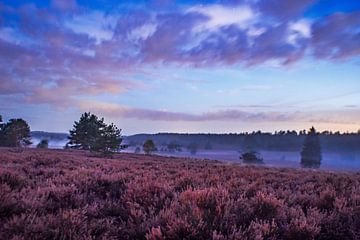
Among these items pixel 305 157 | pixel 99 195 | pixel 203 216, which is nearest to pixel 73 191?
pixel 99 195

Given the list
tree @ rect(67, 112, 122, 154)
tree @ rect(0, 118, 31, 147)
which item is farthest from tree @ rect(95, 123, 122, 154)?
tree @ rect(0, 118, 31, 147)

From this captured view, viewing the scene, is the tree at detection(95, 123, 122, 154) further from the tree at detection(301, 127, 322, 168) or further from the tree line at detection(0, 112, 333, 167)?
the tree at detection(301, 127, 322, 168)

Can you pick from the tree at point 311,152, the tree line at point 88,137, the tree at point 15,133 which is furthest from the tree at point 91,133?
the tree at point 311,152

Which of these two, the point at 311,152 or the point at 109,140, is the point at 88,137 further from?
the point at 311,152

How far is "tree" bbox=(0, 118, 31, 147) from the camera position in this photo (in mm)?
59281

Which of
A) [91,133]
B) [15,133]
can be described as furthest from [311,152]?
[15,133]

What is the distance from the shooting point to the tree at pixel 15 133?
59281mm

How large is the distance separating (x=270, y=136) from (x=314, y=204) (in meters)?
173

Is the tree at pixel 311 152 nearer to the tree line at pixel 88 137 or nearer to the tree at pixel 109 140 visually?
the tree line at pixel 88 137

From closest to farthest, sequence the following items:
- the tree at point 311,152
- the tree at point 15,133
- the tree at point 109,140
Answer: the tree at point 109,140 → the tree at point 15,133 → the tree at point 311,152

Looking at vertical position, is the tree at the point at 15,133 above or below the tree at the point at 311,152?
above

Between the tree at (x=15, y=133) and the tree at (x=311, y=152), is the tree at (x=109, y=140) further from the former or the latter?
the tree at (x=311, y=152)

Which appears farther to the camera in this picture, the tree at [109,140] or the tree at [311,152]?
the tree at [311,152]

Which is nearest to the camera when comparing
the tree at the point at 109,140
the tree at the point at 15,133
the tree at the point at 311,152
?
the tree at the point at 109,140
